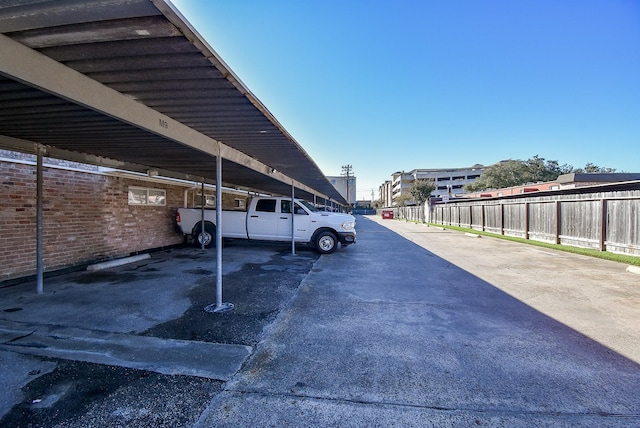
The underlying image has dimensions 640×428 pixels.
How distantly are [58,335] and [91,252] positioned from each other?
16.9 ft

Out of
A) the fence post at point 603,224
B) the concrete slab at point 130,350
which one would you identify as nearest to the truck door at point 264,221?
the concrete slab at point 130,350

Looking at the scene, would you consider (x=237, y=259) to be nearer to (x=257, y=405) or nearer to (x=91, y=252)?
(x=91, y=252)

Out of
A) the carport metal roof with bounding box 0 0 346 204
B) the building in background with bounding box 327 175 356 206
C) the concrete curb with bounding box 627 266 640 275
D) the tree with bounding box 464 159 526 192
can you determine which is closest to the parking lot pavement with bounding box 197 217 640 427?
the concrete curb with bounding box 627 266 640 275

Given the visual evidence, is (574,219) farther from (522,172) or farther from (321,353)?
(522,172)

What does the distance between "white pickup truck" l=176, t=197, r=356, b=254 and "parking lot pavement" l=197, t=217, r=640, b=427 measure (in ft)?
14.6

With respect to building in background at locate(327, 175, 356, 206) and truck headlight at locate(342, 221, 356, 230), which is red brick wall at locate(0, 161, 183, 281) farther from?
building in background at locate(327, 175, 356, 206)

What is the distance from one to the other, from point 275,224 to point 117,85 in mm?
8165

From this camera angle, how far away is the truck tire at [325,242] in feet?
36.6

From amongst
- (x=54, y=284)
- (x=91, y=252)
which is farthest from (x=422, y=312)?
(x=91, y=252)

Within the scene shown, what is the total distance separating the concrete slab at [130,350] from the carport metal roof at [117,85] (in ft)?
8.87

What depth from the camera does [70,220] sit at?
25.1 ft

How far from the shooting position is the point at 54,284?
6.41 metres

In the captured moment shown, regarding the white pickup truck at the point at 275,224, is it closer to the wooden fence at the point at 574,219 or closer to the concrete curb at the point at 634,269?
the concrete curb at the point at 634,269

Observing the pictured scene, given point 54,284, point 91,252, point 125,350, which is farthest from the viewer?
point 91,252
